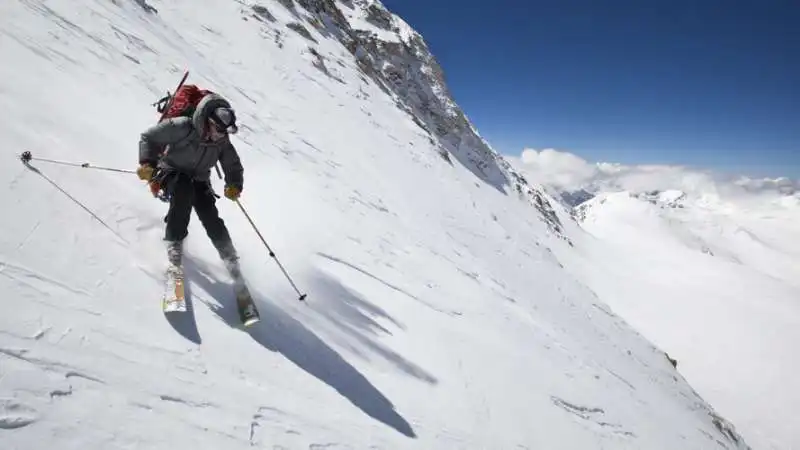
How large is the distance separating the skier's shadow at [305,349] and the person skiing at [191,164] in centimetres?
37

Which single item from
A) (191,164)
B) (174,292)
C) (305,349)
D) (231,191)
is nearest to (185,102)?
(191,164)

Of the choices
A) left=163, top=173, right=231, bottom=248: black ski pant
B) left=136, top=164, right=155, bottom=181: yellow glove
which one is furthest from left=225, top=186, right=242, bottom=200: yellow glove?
left=136, top=164, right=155, bottom=181: yellow glove

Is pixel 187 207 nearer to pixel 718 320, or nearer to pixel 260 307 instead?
pixel 260 307

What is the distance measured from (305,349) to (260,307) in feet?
2.79

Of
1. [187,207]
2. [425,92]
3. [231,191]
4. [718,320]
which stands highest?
[425,92]

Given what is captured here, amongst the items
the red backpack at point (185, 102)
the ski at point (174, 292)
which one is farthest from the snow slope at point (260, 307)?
the red backpack at point (185, 102)

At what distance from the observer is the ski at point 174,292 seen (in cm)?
459

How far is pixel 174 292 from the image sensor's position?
186 inches

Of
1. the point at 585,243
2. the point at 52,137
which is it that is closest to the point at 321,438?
the point at 52,137

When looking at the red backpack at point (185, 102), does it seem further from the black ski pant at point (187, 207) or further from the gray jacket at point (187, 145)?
the black ski pant at point (187, 207)

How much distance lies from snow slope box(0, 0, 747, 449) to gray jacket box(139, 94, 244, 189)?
1.12m

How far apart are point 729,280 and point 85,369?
88.5 m

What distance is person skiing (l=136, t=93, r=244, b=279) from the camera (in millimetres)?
4906

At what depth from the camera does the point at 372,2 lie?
6072 centimetres
